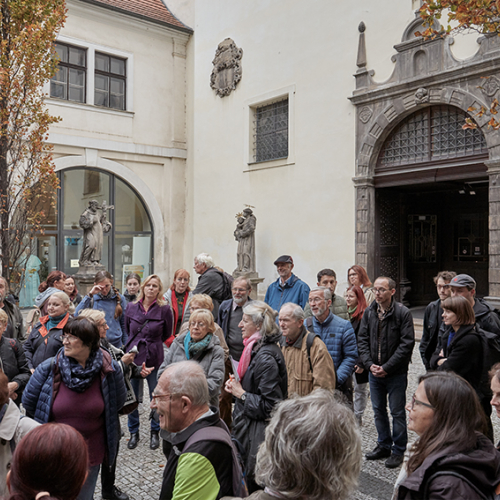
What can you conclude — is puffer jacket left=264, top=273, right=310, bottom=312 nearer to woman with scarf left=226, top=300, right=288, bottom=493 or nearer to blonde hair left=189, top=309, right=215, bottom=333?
blonde hair left=189, top=309, right=215, bottom=333

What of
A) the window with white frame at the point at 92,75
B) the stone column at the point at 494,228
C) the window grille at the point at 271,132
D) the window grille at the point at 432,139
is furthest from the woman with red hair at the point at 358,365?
the window with white frame at the point at 92,75

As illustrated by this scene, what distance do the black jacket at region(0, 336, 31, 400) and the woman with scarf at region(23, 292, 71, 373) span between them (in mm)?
69

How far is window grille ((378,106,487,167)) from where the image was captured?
9.82 metres

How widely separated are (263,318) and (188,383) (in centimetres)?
140

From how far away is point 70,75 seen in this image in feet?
48.4

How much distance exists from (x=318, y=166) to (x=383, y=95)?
229 cm

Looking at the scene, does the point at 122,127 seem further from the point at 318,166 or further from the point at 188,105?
the point at 318,166

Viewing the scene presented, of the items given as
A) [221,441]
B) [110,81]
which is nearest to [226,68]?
[110,81]

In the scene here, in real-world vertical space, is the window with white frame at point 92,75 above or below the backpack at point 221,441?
above

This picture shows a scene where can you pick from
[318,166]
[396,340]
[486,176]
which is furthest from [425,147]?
[396,340]

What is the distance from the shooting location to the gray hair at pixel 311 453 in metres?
1.64

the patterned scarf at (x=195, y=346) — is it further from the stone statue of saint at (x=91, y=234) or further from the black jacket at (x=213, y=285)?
the stone statue of saint at (x=91, y=234)

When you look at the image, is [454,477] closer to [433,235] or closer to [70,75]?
[433,235]

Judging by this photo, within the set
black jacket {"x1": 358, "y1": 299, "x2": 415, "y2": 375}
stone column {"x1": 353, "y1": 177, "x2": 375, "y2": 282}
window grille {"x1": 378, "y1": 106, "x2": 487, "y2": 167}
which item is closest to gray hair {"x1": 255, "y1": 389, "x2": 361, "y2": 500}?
black jacket {"x1": 358, "y1": 299, "x2": 415, "y2": 375}
